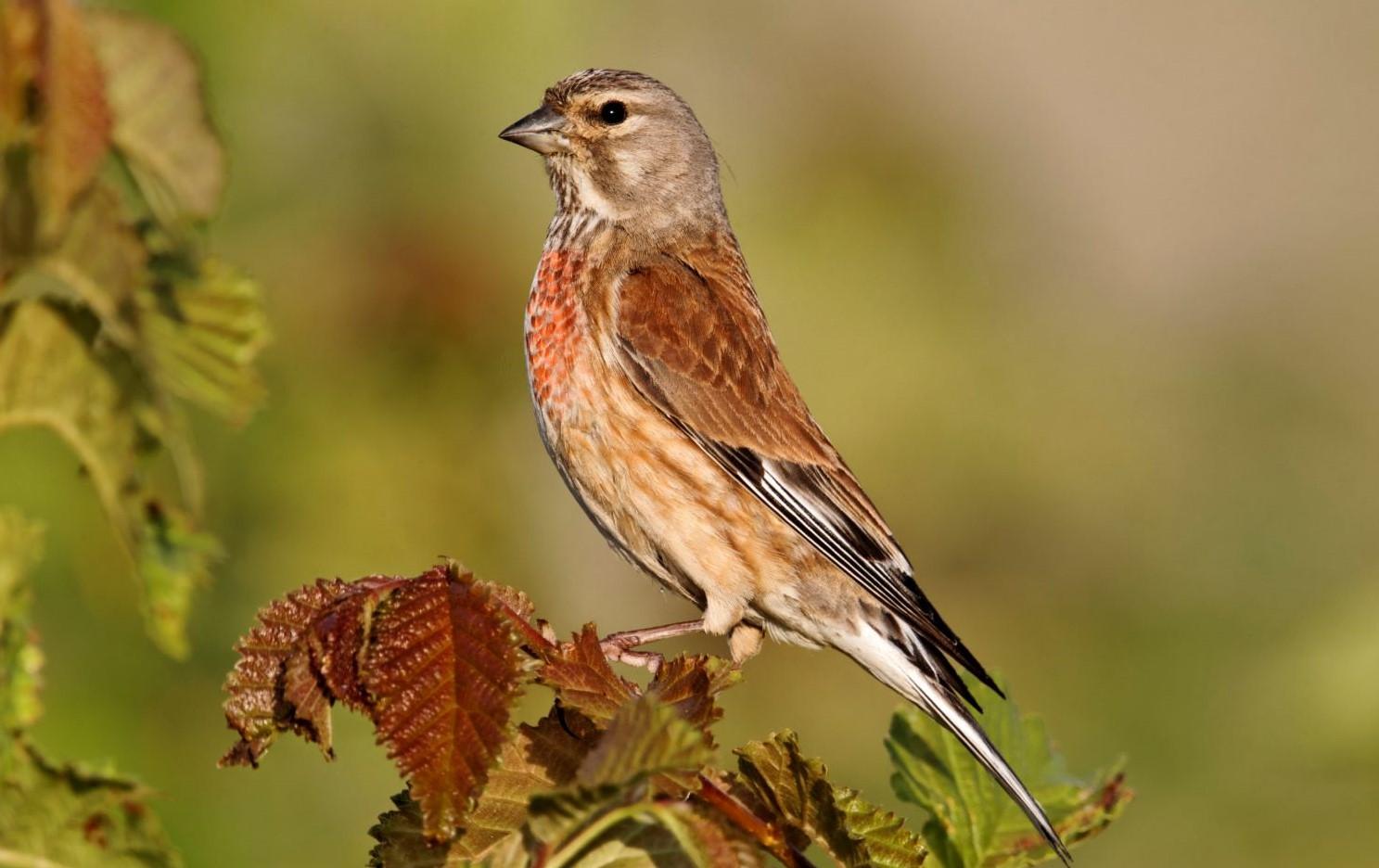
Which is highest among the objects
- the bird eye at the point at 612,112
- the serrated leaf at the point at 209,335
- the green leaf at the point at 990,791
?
the bird eye at the point at 612,112

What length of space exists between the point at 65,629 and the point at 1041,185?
19.5 feet

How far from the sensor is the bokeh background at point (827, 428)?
354cm

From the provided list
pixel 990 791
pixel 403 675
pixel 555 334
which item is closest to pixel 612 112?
pixel 555 334

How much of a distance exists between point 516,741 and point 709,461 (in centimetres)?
189

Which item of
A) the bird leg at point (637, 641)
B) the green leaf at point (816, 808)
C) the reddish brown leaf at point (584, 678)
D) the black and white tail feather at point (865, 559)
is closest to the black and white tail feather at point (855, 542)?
the black and white tail feather at point (865, 559)

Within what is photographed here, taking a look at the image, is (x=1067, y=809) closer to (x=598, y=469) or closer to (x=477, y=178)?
(x=598, y=469)

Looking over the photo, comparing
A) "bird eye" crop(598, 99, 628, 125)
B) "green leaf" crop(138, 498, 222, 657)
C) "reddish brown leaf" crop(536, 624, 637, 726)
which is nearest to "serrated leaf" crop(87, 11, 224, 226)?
"green leaf" crop(138, 498, 222, 657)

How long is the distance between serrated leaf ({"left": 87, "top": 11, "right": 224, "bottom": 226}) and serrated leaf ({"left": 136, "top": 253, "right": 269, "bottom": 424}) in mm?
81

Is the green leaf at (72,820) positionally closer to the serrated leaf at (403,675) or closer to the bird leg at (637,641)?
the serrated leaf at (403,675)

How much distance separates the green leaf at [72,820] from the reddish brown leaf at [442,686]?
229 mm

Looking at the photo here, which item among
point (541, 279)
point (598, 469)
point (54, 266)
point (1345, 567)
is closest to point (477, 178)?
point (541, 279)

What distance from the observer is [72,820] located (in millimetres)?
1484

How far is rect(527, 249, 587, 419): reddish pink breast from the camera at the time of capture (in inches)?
143

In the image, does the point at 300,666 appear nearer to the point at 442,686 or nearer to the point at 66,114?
the point at 442,686
